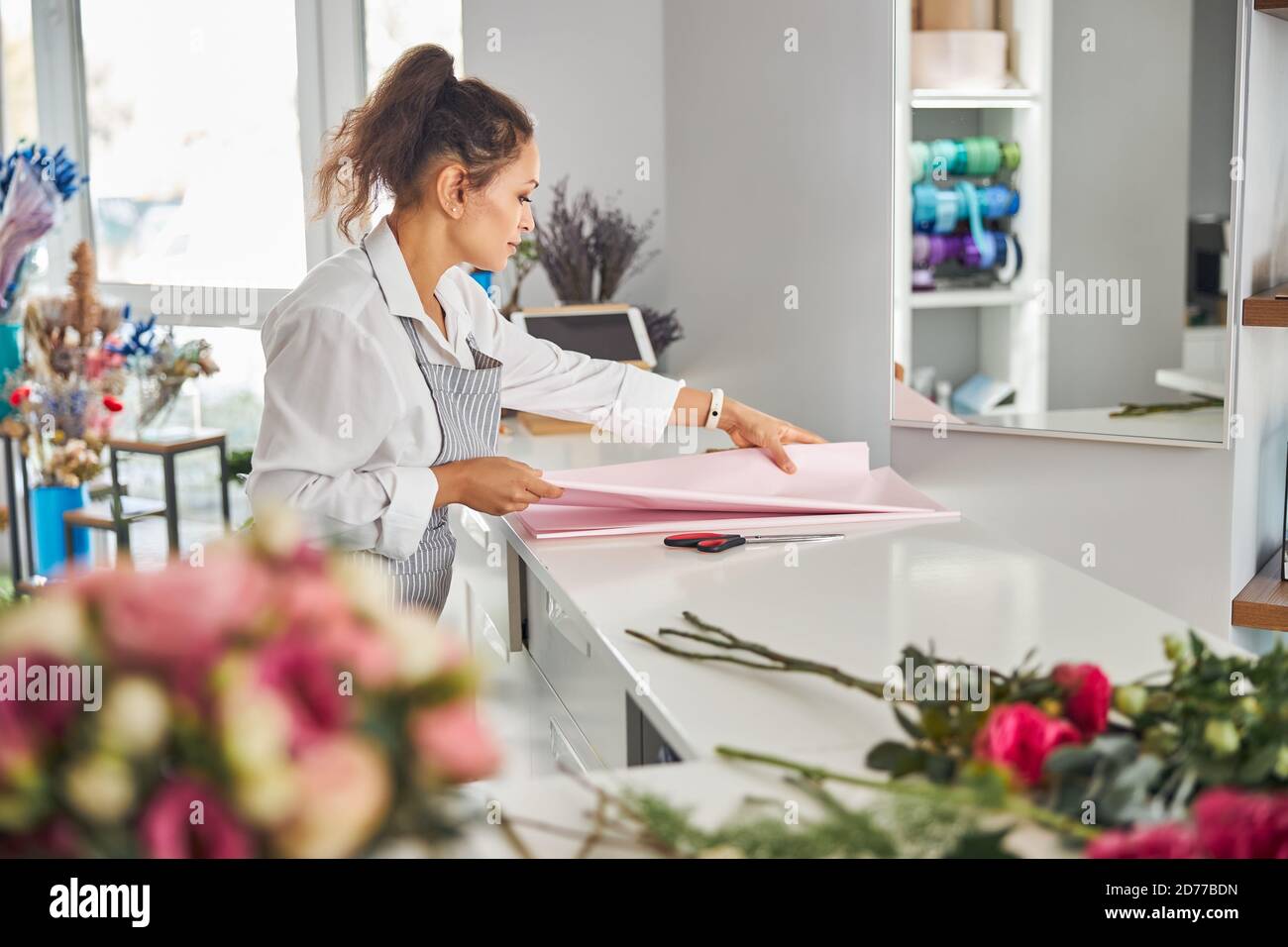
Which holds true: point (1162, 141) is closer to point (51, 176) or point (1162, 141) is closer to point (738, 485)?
point (738, 485)

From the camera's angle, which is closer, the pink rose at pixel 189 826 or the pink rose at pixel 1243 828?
the pink rose at pixel 189 826

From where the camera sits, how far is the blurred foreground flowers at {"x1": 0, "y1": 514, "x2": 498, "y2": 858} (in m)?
0.45

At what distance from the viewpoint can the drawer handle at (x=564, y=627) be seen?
5.14ft

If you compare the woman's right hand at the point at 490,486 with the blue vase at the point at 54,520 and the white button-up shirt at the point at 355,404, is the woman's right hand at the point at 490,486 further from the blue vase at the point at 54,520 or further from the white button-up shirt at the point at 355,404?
the blue vase at the point at 54,520

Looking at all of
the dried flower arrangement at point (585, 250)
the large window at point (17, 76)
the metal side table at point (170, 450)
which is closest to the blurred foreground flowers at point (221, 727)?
the dried flower arrangement at point (585, 250)

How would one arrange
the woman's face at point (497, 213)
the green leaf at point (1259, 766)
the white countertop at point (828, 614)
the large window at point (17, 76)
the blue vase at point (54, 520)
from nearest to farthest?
the green leaf at point (1259, 766) → the white countertop at point (828, 614) → the woman's face at point (497, 213) → the blue vase at point (54, 520) → the large window at point (17, 76)

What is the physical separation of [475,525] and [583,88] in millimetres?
1431

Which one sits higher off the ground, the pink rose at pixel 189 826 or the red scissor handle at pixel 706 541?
the pink rose at pixel 189 826

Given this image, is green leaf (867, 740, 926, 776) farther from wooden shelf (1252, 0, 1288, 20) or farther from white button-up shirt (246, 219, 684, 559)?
wooden shelf (1252, 0, 1288, 20)

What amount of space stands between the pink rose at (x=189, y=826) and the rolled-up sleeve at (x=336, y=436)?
3.77 feet

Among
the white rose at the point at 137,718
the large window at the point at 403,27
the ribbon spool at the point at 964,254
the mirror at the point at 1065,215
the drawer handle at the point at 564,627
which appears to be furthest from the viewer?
the large window at the point at 403,27

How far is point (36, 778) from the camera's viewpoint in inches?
17.7

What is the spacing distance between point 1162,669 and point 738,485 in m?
0.90

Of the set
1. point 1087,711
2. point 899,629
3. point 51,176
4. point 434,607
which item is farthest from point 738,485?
point 51,176
